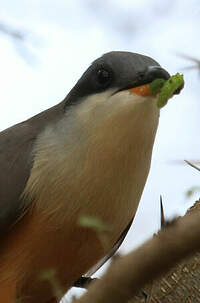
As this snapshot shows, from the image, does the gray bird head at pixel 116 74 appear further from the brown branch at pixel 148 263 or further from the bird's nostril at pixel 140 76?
the brown branch at pixel 148 263

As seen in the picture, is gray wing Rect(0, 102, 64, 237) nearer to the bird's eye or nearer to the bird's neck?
the bird's neck

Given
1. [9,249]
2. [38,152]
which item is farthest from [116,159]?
[9,249]

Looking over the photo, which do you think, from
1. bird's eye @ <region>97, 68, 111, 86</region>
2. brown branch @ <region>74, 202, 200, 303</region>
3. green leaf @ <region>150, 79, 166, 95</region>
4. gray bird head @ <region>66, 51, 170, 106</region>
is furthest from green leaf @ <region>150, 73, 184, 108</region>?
brown branch @ <region>74, 202, 200, 303</region>

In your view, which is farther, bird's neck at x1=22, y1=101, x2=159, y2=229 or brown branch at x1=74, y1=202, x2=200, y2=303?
bird's neck at x1=22, y1=101, x2=159, y2=229

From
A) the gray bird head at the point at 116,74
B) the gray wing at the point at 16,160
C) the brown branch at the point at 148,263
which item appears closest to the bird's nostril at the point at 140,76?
the gray bird head at the point at 116,74

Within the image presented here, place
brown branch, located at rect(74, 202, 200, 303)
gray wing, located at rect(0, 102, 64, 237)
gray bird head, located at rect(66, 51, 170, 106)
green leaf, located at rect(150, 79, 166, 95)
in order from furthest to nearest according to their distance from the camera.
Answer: gray wing, located at rect(0, 102, 64, 237) < gray bird head, located at rect(66, 51, 170, 106) < green leaf, located at rect(150, 79, 166, 95) < brown branch, located at rect(74, 202, 200, 303)

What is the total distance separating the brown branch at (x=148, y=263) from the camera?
118cm

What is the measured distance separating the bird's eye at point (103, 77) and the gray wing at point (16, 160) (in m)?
0.39

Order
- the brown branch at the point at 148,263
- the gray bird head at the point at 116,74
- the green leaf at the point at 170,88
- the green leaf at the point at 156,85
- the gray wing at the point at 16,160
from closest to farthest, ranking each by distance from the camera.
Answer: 1. the brown branch at the point at 148,263
2. the green leaf at the point at 170,88
3. the green leaf at the point at 156,85
4. the gray bird head at the point at 116,74
5. the gray wing at the point at 16,160

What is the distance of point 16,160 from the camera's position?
3.95m

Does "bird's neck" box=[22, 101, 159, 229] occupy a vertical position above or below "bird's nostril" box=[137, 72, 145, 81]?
below

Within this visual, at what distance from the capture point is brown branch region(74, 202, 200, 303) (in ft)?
3.86

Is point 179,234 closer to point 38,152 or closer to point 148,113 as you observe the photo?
point 148,113

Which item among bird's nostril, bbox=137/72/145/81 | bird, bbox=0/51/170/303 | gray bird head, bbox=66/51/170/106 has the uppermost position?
gray bird head, bbox=66/51/170/106
